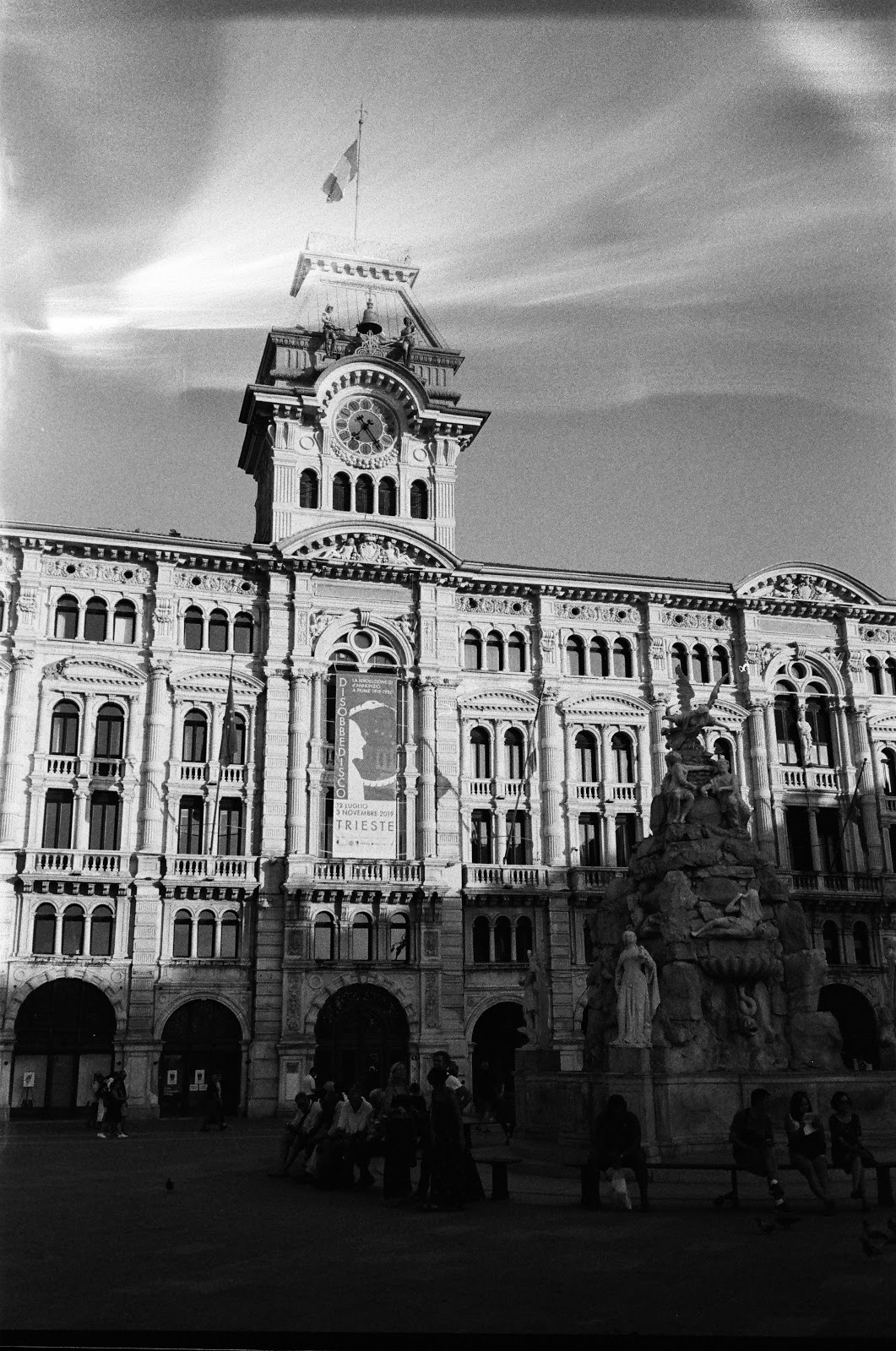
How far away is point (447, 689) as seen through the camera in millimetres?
50438

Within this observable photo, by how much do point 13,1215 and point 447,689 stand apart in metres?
34.0

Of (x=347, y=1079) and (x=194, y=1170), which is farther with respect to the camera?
(x=347, y=1079)

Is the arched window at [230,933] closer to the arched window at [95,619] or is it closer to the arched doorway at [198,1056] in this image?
the arched doorway at [198,1056]

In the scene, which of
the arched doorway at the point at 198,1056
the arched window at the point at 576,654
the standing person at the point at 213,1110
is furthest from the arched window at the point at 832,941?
the standing person at the point at 213,1110

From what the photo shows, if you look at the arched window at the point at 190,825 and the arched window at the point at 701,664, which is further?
the arched window at the point at 701,664

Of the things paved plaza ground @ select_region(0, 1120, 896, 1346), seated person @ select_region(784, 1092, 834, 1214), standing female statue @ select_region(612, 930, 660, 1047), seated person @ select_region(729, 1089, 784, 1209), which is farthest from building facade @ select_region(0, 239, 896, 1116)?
seated person @ select_region(784, 1092, 834, 1214)

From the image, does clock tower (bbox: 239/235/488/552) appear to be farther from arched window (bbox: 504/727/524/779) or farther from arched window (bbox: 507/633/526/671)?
Answer: arched window (bbox: 504/727/524/779)

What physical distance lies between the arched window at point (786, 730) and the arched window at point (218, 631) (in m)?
23.9

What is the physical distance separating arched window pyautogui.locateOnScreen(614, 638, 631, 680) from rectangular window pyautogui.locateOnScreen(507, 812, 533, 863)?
305 inches

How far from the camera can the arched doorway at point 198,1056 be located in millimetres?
44125

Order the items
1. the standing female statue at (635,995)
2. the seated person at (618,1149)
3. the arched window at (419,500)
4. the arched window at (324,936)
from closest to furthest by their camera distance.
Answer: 1. the seated person at (618,1149)
2. the standing female statue at (635,995)
3. the arched window at (324,936)
4. the arched window at (419,500)

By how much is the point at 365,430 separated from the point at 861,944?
29721 mm

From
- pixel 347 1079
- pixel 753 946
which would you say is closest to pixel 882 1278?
pixel 753 946

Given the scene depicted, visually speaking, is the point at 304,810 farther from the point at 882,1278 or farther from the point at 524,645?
the point at 882,1278
